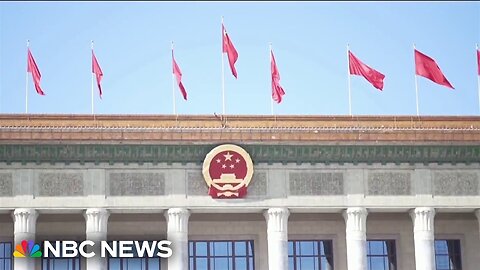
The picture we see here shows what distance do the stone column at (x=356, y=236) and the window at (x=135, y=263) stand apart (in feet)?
29.6

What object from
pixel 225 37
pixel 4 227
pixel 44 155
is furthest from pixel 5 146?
pixel 225 37

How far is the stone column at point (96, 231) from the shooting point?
4638 cm

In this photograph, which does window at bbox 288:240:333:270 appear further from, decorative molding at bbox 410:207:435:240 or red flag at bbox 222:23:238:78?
red flag at bbox 222:23:238:78

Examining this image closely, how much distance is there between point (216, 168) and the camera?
47281 mm

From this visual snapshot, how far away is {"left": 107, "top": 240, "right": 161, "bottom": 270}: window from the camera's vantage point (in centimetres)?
5062

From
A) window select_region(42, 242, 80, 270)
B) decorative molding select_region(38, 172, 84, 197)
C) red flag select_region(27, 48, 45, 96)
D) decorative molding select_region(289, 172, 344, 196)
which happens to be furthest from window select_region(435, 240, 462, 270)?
red flag select_region(27, 48, 45, 96)

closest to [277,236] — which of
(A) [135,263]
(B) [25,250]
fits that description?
(A) [135,263]

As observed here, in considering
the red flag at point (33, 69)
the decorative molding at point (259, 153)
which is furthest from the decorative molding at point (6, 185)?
the red flag at point (33, 69)

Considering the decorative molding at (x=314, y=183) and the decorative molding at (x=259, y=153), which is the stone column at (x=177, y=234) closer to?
the decorative molding at (x=259, y=153)

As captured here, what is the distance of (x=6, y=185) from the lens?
46.5m

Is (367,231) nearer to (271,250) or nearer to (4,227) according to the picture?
(271,250)

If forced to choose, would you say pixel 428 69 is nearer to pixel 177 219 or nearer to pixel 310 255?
pixel 310 255

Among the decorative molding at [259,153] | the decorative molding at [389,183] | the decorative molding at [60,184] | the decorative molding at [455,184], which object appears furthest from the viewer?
the decorative molding at [455,184]

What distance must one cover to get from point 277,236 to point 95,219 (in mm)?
7794
